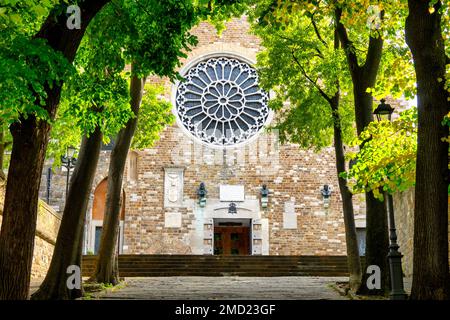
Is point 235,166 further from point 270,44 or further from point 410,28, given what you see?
point 410,28

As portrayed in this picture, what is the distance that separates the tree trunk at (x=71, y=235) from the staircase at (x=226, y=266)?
965 cm

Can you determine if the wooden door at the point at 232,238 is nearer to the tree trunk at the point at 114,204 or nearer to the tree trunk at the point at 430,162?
the tree trunk at the point at 114,204

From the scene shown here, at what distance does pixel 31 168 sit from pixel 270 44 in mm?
8555

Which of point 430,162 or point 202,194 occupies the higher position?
point 202,194

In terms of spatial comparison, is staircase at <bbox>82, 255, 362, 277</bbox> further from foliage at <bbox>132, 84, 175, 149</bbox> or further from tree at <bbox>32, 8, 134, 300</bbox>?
tree at <bbox>32, 8, 134, 300</bbox>

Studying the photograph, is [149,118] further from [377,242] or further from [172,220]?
[172,220]

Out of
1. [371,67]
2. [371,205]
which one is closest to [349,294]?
[371,205]

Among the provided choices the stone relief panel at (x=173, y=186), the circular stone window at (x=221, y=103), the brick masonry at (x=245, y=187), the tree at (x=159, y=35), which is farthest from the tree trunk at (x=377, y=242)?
the circular stone window at (x=221, y=103)

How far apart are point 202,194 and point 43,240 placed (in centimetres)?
919

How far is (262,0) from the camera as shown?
42.8ft

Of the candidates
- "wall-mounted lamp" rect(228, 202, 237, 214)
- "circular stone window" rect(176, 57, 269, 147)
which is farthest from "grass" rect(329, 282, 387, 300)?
"circular stone window" rect(176, 57, 269, 147)

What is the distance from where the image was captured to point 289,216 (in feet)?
87.1

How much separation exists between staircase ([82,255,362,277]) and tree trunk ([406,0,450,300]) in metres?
13.6

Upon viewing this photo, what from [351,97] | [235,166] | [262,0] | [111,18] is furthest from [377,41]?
[235,166]
